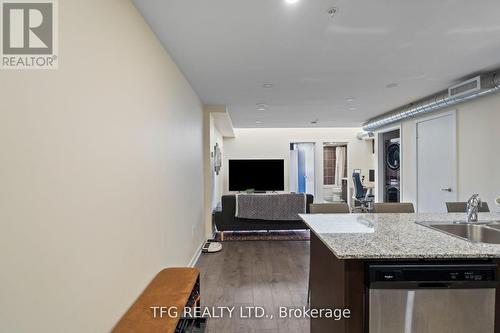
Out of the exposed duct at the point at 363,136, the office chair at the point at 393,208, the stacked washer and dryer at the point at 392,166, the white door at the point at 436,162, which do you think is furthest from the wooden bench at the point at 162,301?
the exposed duct at the point at 363,136

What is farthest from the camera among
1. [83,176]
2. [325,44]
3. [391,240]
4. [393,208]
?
[393,208]

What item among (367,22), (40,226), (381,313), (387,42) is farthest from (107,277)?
(387,42)

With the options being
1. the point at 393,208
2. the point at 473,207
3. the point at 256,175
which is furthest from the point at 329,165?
the point at 473,207

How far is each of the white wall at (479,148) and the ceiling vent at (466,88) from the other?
45cm

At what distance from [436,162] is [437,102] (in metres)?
1.11

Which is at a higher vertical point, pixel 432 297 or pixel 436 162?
pixel 436 162

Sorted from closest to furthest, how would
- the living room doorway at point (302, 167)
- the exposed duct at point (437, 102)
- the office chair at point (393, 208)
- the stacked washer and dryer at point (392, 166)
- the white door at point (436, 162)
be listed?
the office chair at point (393, 208) < the exposed duct at point (437, 102) < the white door at point (436, 162) < the stacked washer and dryer at point (392, 166) < the living room doorway at point (302, 167)

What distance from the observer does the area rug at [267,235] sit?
4777 mm

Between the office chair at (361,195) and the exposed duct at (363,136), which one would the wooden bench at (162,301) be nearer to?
the office chair at (361,195)

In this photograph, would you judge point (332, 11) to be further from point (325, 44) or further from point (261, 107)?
point (261, 107)

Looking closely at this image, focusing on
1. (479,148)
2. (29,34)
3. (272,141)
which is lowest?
(479,148)

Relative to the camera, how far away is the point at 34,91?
0.94 m

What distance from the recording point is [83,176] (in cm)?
119

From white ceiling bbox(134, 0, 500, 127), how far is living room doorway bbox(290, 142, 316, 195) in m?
4.56
